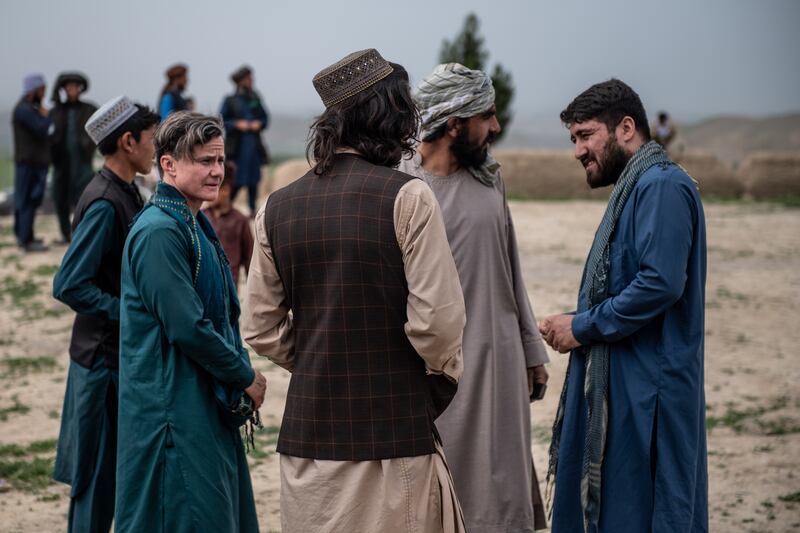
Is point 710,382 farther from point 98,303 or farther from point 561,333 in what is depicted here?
point 98,303

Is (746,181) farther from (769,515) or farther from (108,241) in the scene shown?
(108,241)

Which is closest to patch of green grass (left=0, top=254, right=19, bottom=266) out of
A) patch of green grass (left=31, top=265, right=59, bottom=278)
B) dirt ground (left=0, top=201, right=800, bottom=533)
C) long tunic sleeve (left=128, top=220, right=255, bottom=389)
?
dirt ground (left=0, top=201, right=800, bottom=533)

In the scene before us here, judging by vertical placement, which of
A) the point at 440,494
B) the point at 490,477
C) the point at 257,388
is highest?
the point at 257,388

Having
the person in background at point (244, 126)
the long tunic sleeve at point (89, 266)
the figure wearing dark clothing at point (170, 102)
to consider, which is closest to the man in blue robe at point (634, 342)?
the long tunic sleeve at point (89, 266)

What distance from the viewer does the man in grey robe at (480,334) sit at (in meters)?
3.59

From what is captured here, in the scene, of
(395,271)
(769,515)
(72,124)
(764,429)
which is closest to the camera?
(395,271)

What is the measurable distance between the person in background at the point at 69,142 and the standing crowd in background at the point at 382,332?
7.82m

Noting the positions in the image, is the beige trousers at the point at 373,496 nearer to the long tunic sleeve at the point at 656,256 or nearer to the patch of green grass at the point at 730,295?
the long tunic sleeve at the point at 656,256

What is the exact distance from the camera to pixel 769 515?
4.46 metres

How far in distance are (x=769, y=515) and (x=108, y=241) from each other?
3.15 meters

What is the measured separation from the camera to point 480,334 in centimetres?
359

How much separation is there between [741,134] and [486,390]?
165 feet

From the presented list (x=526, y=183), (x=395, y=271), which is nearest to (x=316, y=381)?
(x=395, y=271)

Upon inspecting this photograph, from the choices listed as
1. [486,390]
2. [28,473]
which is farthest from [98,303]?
[28,473]
